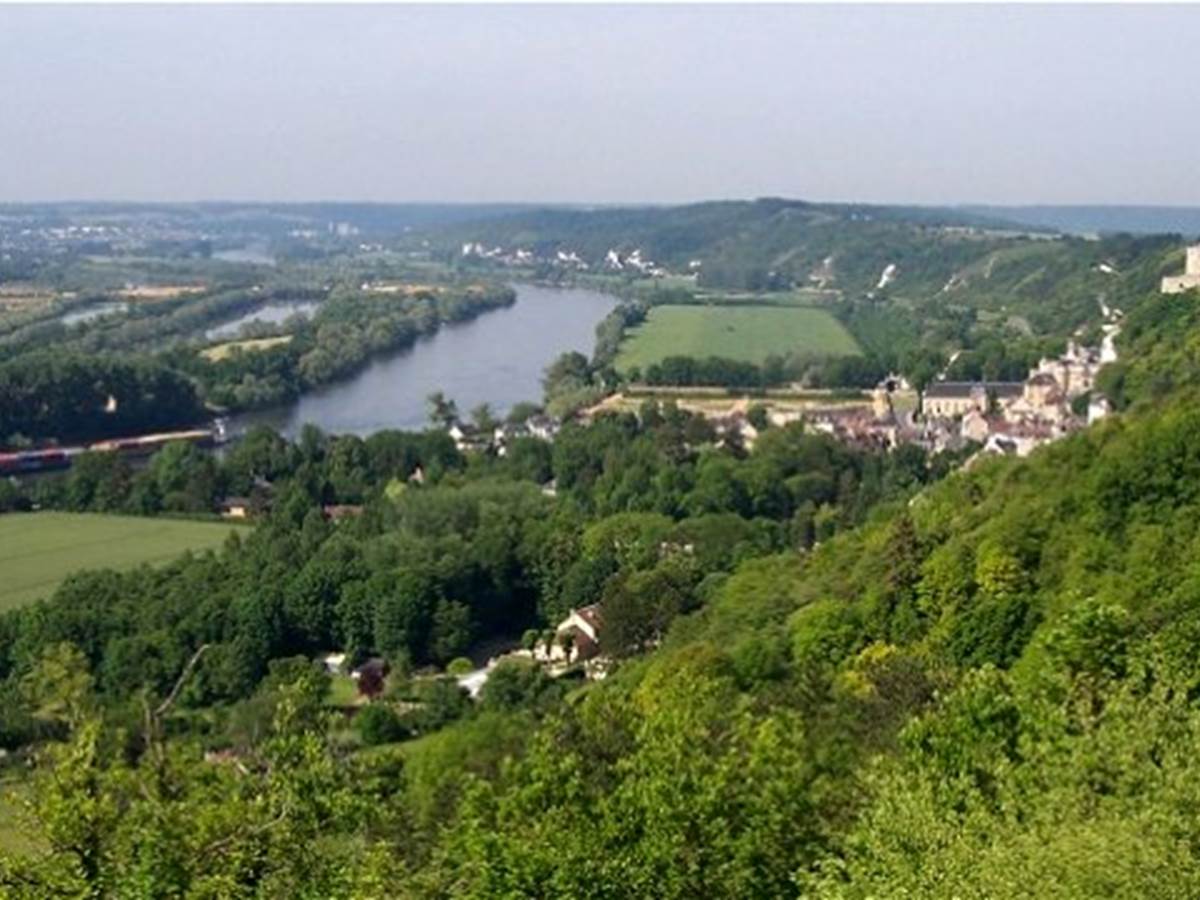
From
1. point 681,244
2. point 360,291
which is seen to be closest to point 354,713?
point 360,291

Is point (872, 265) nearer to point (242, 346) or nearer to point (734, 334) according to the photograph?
point (734, 334)

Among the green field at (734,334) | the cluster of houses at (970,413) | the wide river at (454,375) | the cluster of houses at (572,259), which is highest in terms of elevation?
the cluster of houses at (970,413)

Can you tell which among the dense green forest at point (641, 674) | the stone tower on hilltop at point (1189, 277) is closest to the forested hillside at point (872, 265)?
the stone tower on hilltop at point (1189, 277)

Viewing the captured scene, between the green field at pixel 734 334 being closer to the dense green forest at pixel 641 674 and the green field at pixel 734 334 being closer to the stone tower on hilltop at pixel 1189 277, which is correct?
the stone tower on hilltop at pixel 1189 277

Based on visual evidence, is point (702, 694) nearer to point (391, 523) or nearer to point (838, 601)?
point (838, 601)

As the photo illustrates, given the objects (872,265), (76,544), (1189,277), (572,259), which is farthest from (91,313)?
(1189,277)

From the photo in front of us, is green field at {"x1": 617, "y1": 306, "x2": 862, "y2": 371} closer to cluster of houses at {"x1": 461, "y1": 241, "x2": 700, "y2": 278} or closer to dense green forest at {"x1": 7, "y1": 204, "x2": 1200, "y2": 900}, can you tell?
dense green forest at {"x1": 7, "y1": 204, "x2": 1200, "y2": 900}
